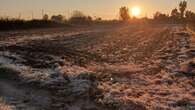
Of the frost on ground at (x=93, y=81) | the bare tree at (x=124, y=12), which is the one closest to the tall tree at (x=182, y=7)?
the bare tree at (x=124, y=12)

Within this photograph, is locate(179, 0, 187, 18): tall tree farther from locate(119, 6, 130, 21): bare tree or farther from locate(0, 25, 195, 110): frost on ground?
locate(0, 25, 195, 110): frost on ground

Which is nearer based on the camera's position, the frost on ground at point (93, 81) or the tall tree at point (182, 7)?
the frost on ground at point (93, 81)

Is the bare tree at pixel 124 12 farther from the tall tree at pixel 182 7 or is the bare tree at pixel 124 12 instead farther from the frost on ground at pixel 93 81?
the frost on ground at pixel 93 81

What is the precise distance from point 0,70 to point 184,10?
10425 centimetres

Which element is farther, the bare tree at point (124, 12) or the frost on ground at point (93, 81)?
the bare tree at point (124, 12)

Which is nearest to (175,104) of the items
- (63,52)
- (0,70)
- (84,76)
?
(84,76)

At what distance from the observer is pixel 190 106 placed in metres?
9.09

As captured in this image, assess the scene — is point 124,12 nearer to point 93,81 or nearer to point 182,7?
point 182,7

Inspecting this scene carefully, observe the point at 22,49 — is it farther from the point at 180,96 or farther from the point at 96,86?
the point at 180,96

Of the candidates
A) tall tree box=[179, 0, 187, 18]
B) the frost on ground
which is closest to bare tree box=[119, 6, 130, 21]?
tall tree box=[179, 0, 187, 18]

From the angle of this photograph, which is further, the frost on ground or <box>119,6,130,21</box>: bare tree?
<box>119,6,130,21</box>: bare tree

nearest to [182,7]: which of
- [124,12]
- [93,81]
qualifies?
[124,12]

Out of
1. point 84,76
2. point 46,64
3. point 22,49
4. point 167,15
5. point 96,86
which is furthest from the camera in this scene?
point 167,15

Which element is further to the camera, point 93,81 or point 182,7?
point 182,7
